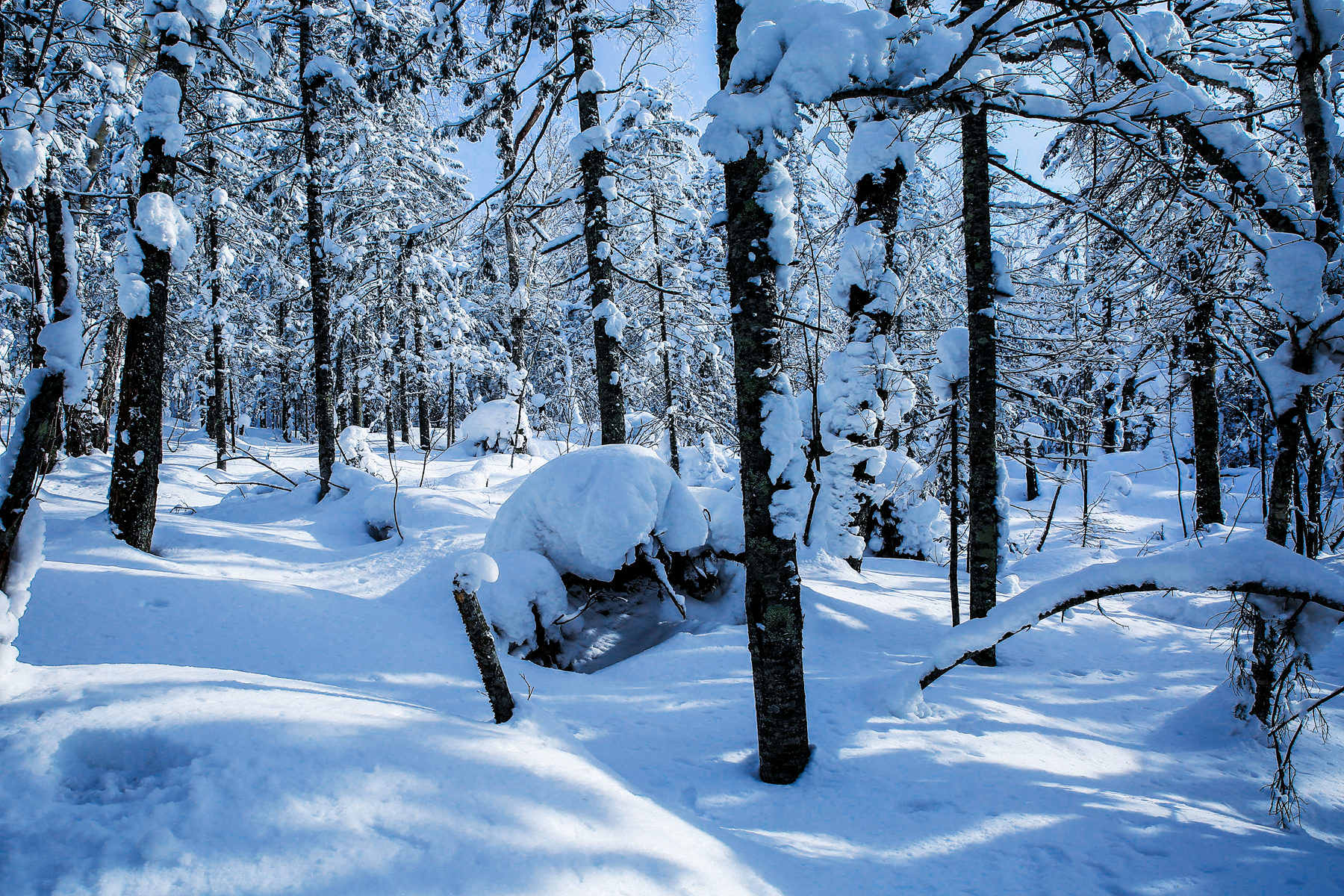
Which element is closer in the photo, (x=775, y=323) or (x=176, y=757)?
(x=176, y=757)

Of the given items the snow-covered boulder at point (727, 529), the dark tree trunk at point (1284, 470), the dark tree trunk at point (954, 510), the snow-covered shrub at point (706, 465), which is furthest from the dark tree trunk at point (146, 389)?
the snow-covered shrub at point (706, 465)

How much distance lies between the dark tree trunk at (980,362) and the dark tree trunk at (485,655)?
16.4 ft

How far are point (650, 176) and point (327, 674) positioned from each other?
27.8 ft

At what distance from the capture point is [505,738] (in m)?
2.98

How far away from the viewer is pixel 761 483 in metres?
3.53

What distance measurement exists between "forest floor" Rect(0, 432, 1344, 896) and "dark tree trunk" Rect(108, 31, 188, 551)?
421 millimetres

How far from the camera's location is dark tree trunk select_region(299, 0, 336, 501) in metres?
10.8

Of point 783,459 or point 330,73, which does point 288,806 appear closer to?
point 783,459

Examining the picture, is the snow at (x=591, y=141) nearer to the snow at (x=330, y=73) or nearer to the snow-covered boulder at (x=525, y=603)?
the snow at (x=330, y=73)

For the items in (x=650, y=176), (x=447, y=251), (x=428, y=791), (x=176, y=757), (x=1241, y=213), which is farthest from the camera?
(x=447, y=251)

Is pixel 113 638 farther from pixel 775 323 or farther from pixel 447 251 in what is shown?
pixel 447 251

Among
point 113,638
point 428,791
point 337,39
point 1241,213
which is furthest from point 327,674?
point 337,39

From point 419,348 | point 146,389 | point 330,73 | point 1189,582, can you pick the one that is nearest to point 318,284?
point 330,73

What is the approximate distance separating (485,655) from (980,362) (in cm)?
558
